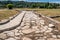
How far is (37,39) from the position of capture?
5.45m

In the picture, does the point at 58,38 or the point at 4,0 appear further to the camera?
the point at 4,0

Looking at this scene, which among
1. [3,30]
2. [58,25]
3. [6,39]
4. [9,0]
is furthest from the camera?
[9,0]

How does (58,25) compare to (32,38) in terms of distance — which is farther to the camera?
(58,25)

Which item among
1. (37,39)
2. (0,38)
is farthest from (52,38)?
(0,38)

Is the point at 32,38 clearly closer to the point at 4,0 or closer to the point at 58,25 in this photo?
the point at 58,25

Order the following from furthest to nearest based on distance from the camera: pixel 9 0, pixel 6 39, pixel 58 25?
pixel 9 0, pixel 58 25, pixel 6 39

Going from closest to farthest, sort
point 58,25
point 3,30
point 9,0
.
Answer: point 3,30
point 58,25
point 9,0

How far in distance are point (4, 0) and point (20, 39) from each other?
7766cm

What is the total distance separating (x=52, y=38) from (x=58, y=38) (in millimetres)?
232

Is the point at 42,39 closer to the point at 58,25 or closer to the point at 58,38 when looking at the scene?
the point at 58,38

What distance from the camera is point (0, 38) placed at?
5422 mm

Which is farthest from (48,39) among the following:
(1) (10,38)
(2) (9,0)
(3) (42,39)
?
(2) (9,0)

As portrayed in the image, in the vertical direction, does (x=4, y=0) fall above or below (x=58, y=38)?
below

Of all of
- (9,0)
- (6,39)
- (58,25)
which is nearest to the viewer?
(6,39)
